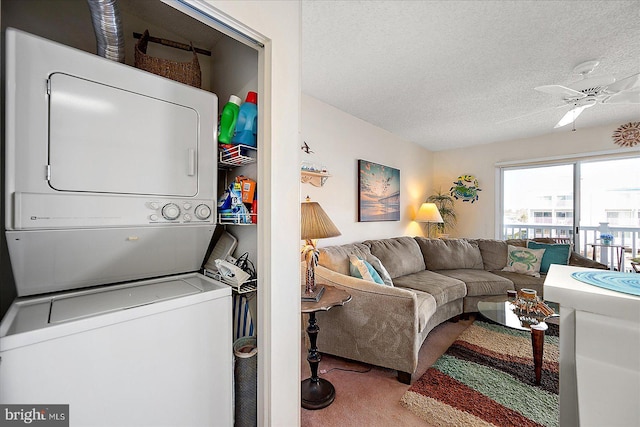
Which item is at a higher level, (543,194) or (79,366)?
(543,194)

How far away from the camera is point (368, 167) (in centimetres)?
359

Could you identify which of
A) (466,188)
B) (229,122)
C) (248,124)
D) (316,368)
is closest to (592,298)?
(248,124)

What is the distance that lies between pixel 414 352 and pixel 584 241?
3966 millimetres

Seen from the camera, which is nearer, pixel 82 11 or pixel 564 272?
pixel 564 272

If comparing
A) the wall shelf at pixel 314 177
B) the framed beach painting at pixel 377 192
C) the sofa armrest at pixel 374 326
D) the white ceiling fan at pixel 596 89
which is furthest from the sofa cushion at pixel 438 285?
the white ceiling fan at pixel 596 89

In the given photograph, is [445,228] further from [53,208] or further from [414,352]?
[53,208]

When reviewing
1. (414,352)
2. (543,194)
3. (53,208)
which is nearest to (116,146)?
(53,208)

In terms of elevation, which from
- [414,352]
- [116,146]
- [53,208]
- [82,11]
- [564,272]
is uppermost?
[82,11]

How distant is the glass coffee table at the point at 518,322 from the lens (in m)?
1.86

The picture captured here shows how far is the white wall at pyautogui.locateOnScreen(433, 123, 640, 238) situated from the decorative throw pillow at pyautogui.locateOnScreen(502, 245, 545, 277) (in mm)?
1189

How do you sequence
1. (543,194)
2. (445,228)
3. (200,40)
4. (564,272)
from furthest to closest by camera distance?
(445,228), (543,194), (200,40), (564,272)

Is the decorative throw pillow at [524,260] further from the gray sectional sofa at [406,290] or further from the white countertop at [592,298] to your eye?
the white countertop at [592,298]

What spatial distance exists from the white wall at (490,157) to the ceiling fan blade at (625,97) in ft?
6.80

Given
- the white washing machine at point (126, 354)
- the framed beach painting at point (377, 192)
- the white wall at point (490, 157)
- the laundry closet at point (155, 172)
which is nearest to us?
the white washing machine at point (126, 354)
